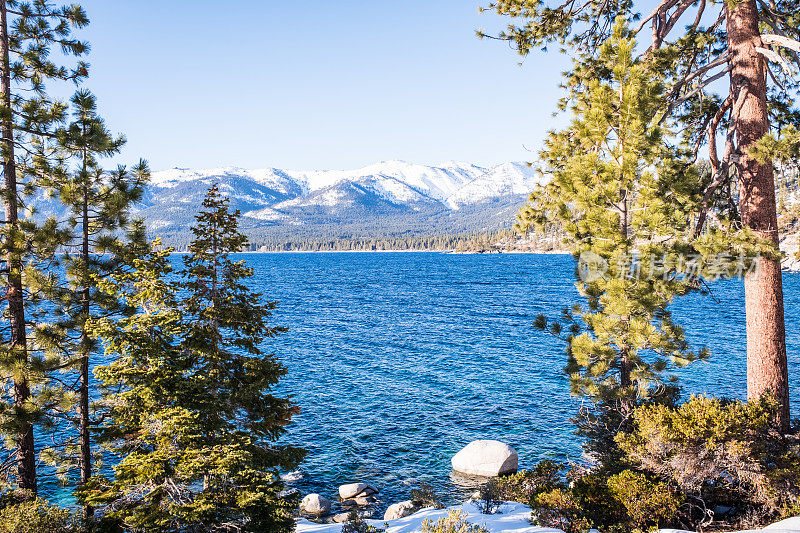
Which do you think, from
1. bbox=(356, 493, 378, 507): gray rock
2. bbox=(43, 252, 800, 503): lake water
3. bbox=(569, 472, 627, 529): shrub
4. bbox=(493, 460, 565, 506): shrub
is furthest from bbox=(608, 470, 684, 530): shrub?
bbox=(356, 493, 378, 507): gray rock

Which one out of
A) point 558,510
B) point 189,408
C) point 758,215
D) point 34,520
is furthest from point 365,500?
point 758,215

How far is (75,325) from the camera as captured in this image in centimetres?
1110

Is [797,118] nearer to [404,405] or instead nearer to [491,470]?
[491,470]

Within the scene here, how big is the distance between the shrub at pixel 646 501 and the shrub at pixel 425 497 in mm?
7968

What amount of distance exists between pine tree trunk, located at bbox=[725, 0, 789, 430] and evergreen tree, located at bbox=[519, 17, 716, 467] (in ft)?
3.76

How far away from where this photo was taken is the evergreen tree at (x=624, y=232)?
405 inches

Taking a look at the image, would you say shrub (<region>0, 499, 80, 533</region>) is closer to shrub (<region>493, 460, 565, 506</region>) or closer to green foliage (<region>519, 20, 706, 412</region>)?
shrub (<region>493, 460, 565, 506</region>)

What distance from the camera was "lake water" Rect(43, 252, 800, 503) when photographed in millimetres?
21031

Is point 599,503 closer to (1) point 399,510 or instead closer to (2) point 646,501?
(2) point 646,501

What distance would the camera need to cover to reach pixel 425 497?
17.0m

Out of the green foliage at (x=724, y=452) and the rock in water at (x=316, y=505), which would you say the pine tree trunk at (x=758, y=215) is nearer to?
the green foliage at (x=724, y=452)

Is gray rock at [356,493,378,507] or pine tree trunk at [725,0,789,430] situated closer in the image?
pine tree trunk at [725,0,789,430]

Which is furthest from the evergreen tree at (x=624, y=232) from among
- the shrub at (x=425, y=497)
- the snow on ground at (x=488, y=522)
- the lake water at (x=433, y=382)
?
the shrub at (x=425, y=497)

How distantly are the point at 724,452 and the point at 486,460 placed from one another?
1152 cm
